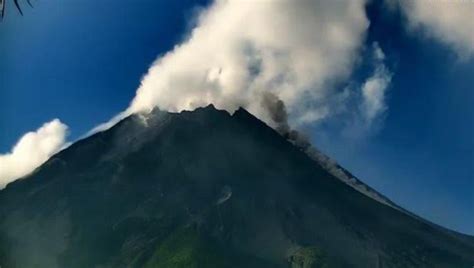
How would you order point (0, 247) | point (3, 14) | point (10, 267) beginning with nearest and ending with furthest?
point (3, 14)
point (0, 247)
point (10, 267)

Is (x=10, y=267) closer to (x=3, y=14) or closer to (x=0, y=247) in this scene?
(x=0, y=247)

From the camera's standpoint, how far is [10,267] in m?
53.8

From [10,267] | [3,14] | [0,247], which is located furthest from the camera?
[10,267]

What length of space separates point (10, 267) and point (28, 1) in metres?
37.0

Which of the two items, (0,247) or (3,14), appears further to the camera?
(0,247)

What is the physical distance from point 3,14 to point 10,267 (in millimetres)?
36989

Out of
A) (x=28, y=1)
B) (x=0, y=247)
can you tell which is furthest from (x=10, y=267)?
(x=28, y=1)

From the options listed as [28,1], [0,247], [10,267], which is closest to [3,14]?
[28,1]

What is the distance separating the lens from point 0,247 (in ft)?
144

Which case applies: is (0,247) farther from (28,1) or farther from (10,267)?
(28,1)

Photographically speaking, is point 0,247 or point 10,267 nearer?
point 0,247

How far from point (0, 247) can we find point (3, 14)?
26417 millimetres

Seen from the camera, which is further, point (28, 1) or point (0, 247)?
point (0, 247)

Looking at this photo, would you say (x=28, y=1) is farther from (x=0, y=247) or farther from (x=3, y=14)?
(x=0, y=247)
